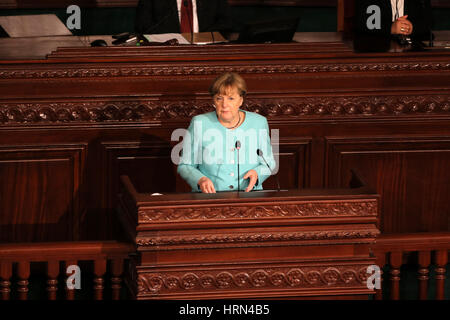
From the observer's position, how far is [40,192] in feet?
16.8

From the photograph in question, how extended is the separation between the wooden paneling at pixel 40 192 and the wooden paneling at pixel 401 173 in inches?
56.9

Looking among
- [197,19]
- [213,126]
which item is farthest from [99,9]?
[213,126]

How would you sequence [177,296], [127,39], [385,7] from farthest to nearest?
[385,7], [127,39], [177,296]

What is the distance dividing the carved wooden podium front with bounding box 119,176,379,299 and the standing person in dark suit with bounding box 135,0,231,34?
2929 mm

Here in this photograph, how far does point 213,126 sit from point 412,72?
1.47 metres

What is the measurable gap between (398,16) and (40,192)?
9.77 ft

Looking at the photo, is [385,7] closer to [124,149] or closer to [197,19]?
[197,19]

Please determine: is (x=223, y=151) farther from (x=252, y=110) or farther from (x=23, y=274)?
(x=23, y=274)

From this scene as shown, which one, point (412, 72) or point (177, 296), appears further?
point (412, 72)

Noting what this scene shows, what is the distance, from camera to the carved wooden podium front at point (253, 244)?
384 centimetres

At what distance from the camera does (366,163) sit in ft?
17.5

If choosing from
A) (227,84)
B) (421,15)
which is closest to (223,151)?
(227,84)

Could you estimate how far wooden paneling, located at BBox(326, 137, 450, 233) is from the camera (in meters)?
5.31

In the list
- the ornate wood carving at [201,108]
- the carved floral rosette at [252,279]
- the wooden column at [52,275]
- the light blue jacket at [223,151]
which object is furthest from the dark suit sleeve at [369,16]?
the wooden column at [52,275]
